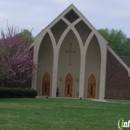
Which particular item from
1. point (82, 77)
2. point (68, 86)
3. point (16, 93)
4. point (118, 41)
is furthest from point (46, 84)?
point (118, 41)

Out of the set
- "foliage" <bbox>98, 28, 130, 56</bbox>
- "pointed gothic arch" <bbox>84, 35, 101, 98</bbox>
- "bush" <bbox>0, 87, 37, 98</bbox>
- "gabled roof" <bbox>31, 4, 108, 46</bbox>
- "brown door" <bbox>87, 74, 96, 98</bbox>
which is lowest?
"bush" <bbox>0, 87, 37, 98</bbox>

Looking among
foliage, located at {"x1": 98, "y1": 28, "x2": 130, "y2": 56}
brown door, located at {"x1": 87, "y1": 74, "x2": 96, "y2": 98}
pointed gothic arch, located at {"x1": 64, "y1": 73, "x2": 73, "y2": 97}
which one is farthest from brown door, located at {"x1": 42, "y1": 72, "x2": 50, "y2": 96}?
foliage, located at {"x1": 98, "y1": 28, "x2": 130, "y2": 56}

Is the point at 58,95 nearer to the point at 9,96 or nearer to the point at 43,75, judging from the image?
the point at 43,75

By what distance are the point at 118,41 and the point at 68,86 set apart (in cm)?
3605

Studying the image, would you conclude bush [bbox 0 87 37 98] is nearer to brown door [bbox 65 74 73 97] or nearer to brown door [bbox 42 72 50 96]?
brown door [bbox 42 72 50 96]

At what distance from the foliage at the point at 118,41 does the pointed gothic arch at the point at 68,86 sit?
3227cm

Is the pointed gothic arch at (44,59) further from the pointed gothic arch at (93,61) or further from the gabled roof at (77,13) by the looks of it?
the pointed gothic arch at (93,61)

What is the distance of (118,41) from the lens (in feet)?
244

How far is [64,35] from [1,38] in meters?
6.23

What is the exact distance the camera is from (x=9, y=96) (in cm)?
3170

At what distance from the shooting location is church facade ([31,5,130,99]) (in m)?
38.2

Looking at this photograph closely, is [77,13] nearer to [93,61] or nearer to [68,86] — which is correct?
[93,61]

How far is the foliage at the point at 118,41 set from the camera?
72.4 meters

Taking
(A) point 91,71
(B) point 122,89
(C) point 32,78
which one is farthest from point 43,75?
(B) point 122,89
